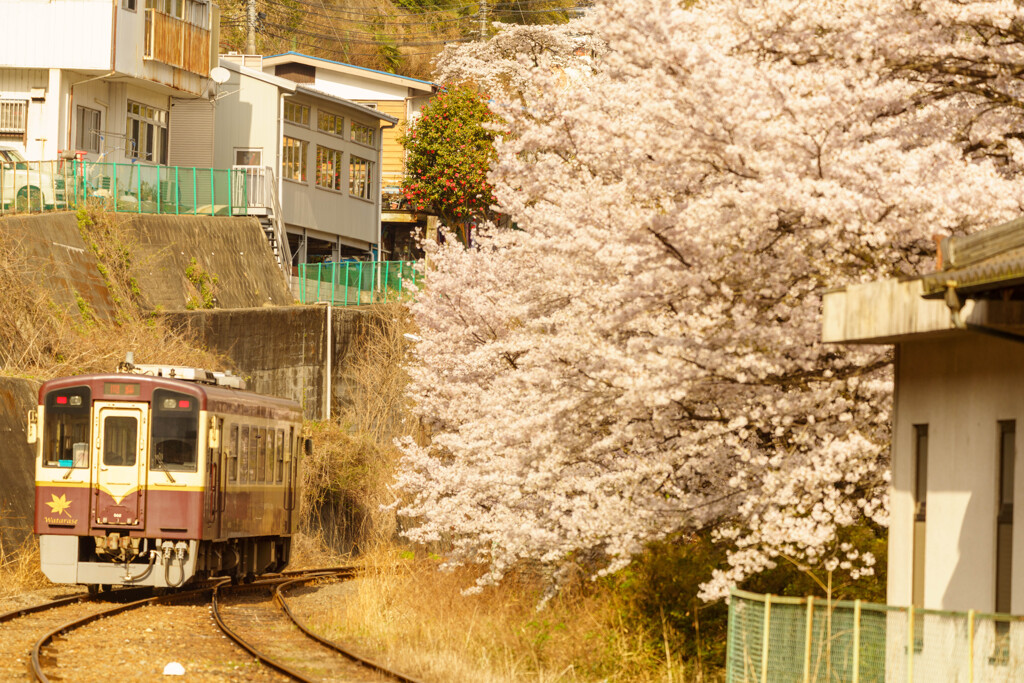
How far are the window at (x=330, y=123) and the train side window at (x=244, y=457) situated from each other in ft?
88.0

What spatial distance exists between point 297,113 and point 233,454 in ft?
87.0

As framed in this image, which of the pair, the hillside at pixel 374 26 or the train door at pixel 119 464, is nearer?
the train door at pixel 119 464

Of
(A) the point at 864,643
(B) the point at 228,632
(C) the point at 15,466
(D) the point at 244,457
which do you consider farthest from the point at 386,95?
(A) the point at 864,643

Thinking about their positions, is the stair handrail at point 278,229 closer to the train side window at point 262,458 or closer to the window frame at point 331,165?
the window frame at point 331,165

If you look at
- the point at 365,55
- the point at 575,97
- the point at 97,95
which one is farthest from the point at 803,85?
the point at 365,55

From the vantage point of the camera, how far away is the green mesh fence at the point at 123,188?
31703mm

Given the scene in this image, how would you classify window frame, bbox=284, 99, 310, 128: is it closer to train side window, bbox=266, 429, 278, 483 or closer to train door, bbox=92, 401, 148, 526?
train side window, bbox=266, 429, 278, 483

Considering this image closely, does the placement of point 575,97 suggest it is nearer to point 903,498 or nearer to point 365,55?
point 903,498

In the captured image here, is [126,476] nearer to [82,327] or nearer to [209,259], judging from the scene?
[82,327]

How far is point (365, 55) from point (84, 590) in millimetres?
52444

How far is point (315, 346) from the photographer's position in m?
31.0

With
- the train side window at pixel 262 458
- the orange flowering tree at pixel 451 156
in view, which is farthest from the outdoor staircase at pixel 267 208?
the train side window at pixel 262 458

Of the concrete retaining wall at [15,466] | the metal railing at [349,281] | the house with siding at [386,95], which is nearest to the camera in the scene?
the concrete retaining wall at [15,466]

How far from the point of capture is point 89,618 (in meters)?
15.3
